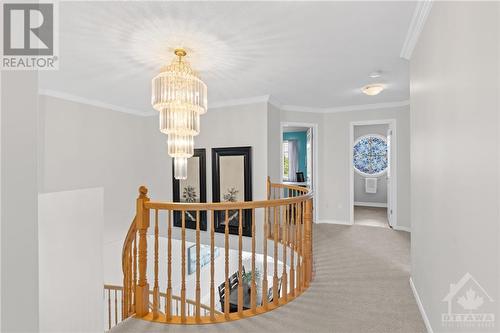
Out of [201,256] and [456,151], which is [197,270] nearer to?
[456,151]

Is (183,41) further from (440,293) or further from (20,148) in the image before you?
(440,293)

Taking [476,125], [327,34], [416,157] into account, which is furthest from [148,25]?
[416,157]

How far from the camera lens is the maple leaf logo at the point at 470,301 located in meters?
1.21

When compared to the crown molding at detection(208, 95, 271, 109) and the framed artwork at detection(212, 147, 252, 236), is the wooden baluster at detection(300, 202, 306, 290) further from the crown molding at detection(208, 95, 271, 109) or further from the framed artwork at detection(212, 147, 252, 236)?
the crown molding at detection(208, 95, 271, 109)

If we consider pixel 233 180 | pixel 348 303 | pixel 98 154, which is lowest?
pixel 348 303

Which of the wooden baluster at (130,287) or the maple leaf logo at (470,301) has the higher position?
the maple leaf logo at (470,301)

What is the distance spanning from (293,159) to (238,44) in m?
6.03

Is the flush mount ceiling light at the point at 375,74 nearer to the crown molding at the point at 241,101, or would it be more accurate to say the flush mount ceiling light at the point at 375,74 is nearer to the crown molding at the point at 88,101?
the crown molding at the point at 241,101

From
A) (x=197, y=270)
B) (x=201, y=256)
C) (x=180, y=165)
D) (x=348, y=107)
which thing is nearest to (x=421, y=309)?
(x=197, y=270)

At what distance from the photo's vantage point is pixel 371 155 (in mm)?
7754

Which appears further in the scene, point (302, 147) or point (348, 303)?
point (302, 147)

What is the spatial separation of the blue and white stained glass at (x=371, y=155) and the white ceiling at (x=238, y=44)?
3.87 meters

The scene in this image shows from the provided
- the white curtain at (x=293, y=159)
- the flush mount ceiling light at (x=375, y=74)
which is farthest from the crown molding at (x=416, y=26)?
the white curtain at (x=293, y=159)

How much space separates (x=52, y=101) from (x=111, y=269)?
3197mm
